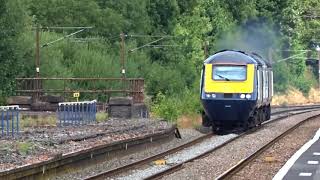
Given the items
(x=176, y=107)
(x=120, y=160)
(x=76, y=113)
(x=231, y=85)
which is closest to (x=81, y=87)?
(x=176, y=107)

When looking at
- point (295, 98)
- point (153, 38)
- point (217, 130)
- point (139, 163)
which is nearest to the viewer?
point (139, 163)

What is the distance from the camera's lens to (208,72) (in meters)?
29.9

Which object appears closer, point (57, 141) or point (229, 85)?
point (57, 141)

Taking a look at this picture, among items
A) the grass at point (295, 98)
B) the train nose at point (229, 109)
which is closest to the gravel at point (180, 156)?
the train nose at point (229, 109)

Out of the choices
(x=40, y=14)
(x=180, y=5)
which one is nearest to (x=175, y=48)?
(x=180, y=5)

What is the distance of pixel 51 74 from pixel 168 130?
26645mm

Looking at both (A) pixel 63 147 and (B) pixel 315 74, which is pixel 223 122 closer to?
(A) pixel 63 147

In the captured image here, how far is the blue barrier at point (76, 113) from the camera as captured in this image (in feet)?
102

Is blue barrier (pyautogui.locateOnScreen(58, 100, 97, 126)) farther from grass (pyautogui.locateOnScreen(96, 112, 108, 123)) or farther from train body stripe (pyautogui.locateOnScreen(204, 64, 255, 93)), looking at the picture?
train body stripe (pyautogui.locateOnScreen(204, 64, 255, 93))

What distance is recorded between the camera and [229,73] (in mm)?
29734

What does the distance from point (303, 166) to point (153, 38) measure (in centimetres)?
5356

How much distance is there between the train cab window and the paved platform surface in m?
7.29

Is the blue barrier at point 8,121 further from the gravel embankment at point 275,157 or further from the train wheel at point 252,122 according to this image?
the train wheel at point 252,122

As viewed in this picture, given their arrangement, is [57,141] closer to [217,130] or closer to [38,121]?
[38,121]
